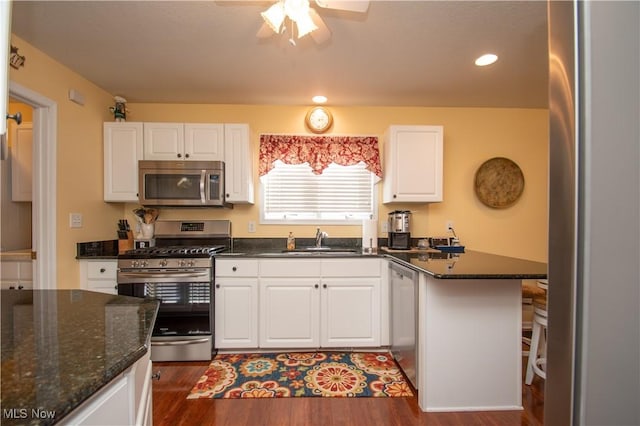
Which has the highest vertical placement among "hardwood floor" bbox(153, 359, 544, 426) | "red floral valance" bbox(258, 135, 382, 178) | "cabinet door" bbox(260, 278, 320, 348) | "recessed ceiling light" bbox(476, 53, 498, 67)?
"recessed ceiling light" bbox(476, 53, 498, 67)

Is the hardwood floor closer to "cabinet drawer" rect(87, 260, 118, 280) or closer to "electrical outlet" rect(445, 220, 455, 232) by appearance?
"cabinet drawer" rect(87, 260, 118, 280)

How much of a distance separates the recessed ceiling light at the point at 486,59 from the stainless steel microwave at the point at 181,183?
2335 millimetres

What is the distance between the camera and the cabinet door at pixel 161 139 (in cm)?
271

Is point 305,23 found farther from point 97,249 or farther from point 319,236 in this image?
point 97,249

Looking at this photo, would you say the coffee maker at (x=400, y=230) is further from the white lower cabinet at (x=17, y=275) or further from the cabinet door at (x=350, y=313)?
the white lower cabinet at (x=17, y=275)

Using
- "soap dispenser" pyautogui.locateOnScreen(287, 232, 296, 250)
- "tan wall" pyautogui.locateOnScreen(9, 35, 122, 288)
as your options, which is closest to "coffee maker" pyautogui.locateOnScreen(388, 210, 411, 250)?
"soap dispenser" pyautogui.locateOnScreen(287, 232, 296, 250)

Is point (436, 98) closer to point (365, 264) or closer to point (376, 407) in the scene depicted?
point (365, 264)

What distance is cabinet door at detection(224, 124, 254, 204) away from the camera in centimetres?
275

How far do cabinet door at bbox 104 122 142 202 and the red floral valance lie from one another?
1177mm

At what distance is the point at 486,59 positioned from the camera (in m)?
2.19

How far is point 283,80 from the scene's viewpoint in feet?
8.20

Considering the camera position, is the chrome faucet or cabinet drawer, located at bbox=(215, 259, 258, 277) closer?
cabinet drawer, located at bbox=(215, 259, 258, 277)

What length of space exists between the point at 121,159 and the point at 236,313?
184cm

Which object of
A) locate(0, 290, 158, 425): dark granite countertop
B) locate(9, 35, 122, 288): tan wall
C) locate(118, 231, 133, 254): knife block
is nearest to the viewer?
locate(0, 290, 158, 425): dark granite countertop
